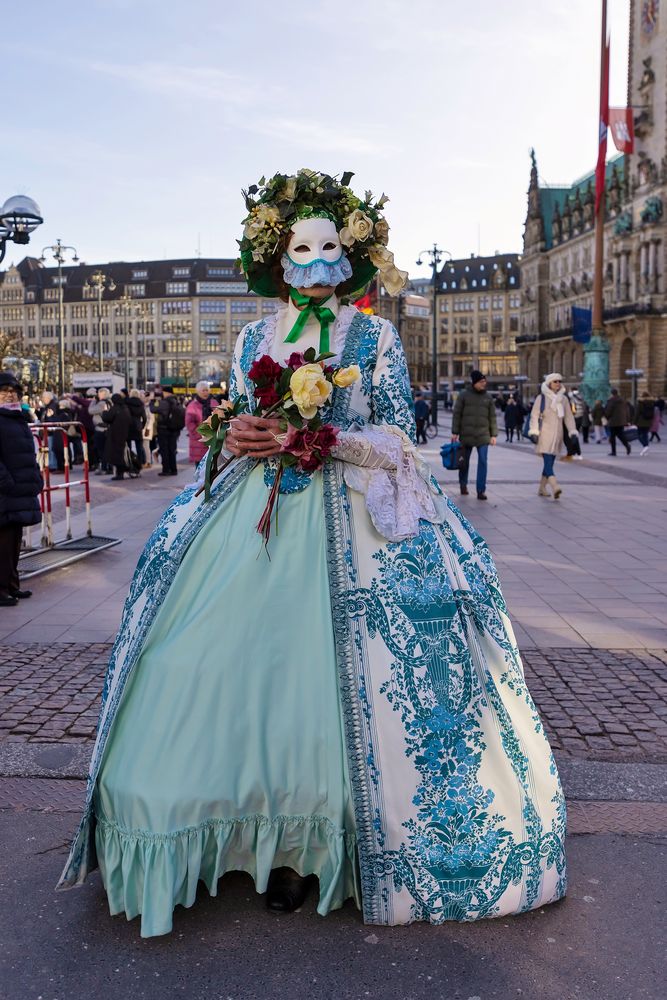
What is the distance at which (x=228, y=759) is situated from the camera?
2.58 meters

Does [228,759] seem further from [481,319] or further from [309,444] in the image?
[481,319]

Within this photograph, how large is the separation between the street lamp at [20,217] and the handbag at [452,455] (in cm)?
612

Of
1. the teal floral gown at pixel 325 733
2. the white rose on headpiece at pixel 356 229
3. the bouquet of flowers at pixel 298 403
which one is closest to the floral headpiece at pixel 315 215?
the white rose on headpiece at pixel 356 229

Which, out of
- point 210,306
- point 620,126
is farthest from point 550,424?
point 210,306

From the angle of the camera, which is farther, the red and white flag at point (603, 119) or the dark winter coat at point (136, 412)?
the red and white flag at point (603, 119)

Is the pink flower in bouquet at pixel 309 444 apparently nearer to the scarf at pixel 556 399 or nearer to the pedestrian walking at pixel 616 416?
the scarf at pixel 556 399

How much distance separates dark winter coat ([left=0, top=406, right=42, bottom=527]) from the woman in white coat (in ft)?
25.3

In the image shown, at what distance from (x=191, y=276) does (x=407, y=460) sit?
13173 cm

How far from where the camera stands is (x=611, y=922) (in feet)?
8.63

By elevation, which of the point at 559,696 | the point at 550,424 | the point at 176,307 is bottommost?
the point at 559,696

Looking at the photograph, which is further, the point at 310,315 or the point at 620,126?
the point at 620,126

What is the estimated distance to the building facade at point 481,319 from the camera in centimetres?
13712

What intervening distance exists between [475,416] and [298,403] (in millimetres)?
10427

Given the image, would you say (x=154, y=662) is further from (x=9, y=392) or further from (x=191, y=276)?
(x=191, y=276)
